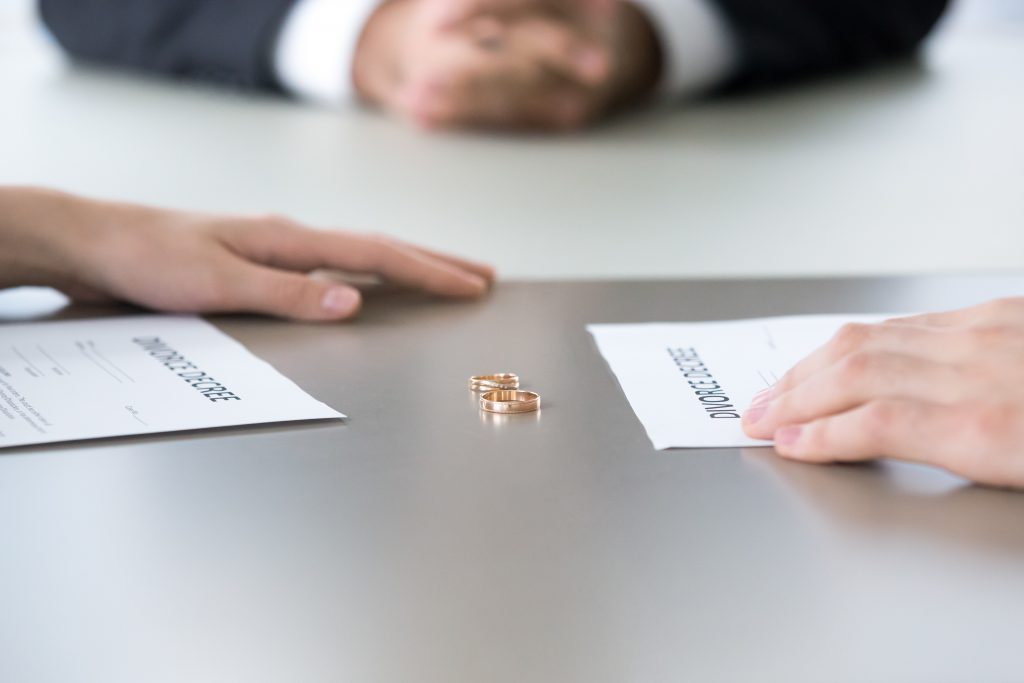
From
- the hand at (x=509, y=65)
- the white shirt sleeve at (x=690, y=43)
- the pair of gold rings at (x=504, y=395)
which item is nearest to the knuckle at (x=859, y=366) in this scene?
the pair of gold rings at (x=504, y=395)

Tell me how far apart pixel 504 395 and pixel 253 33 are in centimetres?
133

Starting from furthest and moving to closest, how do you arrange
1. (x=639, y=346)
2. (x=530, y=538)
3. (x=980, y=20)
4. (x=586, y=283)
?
1. (x=980, y=20)
2. (x=586, y=283)
3. (x=639, y=346)
4. (x=530, y=538)

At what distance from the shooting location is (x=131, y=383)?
0.75m

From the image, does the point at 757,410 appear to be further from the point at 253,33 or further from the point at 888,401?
the point at 253,33

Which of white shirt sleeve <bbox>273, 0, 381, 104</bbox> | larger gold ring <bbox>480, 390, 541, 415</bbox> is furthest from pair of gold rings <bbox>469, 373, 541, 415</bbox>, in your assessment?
white shirt sleeve <bbox>273, 0, 381, 104</bbox>

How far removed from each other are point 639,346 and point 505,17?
1015 mm

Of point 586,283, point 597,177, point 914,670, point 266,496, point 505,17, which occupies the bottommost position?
point 914,670

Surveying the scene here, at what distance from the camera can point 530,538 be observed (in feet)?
1.79

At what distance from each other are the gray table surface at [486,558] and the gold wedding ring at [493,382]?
0.01m

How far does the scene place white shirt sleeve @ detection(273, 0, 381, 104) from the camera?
1.86 meters

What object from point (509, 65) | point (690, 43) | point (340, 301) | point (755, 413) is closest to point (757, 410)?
point (755, 413)

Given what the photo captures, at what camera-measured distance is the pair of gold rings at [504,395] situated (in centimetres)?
71

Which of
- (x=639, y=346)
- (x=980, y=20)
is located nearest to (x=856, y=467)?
(x=639, y=346)

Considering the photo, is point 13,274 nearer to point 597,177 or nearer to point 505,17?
point 597,177
